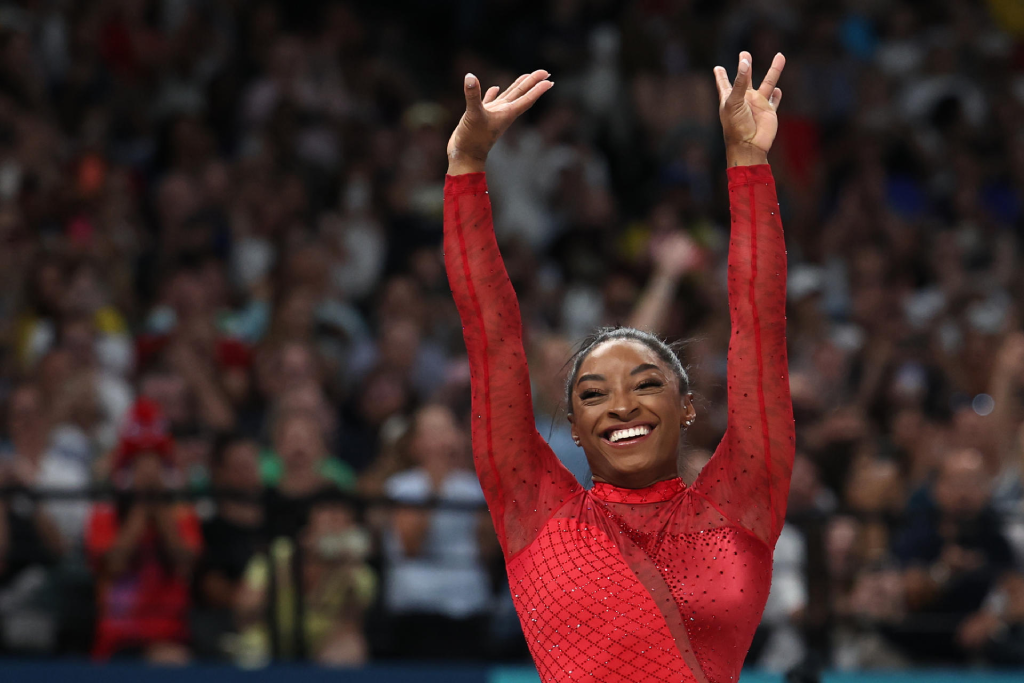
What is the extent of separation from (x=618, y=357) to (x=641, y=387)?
73 millimetres

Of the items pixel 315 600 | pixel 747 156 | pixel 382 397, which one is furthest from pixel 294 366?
pixel 747 156

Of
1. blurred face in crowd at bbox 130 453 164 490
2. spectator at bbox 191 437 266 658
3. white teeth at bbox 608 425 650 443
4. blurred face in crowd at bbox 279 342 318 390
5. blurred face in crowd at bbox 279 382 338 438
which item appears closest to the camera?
white teeth at bbox 608 425 650 443

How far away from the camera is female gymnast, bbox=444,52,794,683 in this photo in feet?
7.66

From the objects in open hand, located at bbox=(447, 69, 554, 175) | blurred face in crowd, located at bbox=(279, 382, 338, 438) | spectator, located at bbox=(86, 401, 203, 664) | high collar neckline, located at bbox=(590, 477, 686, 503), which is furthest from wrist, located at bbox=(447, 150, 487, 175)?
blurred face in crowd, located at bbox=(279, 382, 338, 438)

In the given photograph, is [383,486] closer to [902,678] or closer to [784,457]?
[902,678]

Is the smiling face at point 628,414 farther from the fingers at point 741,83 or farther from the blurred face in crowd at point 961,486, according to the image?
the blurred face in crowd at point 961,486

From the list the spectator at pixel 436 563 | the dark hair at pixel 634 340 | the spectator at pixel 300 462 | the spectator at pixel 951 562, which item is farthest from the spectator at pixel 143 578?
the dark hair at pixel 634 340

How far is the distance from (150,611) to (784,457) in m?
3.48

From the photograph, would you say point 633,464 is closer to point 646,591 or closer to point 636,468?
point 636,468

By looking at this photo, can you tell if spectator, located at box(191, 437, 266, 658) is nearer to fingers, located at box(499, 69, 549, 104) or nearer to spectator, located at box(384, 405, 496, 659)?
spectator, located at box(384, 405, 496, 659)

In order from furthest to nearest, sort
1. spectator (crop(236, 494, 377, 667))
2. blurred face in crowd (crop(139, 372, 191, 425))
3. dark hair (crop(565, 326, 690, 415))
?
blurred face in crowd (crop(139, 372, 191, 425)), spectator (crop(236, 494, 377, 667)), dark hair (crop(565, 326, 690, 415))

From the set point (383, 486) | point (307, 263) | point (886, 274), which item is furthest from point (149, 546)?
point (886, 274)

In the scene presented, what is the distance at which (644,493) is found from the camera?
2.47 metres

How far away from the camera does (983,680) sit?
5.09 metres
